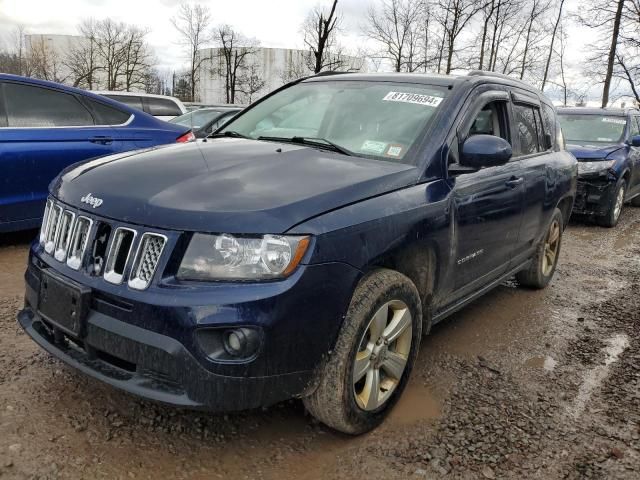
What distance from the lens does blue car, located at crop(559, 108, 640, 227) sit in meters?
8.30

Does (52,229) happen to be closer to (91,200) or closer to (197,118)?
(91,200)

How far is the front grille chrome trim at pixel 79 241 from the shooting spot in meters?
2.28

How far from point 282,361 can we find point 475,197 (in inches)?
64.7

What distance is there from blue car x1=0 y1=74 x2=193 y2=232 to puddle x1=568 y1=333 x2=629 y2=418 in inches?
179

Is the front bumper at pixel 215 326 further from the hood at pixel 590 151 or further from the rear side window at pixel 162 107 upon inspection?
the rear side window at pixel 162 107

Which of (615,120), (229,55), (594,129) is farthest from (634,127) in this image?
(229,55)

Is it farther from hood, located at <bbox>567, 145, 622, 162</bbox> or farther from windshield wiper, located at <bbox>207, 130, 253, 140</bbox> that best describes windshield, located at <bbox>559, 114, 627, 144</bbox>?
windshield wiper, located at <bbox>207, 130, 253, 140</bbox>

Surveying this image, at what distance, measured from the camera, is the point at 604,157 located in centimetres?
832

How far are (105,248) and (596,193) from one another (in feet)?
26.2

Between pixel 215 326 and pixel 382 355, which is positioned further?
pixel 382 355

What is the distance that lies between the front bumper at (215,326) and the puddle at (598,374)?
164cm

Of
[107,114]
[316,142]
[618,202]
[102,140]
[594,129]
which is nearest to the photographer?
[316,142]

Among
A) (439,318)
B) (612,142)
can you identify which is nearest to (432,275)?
(439,318)

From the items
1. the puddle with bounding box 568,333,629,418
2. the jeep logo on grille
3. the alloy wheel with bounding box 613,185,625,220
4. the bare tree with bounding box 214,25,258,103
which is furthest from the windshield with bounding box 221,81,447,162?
the bare tree with bounding box 214,25,258,103
